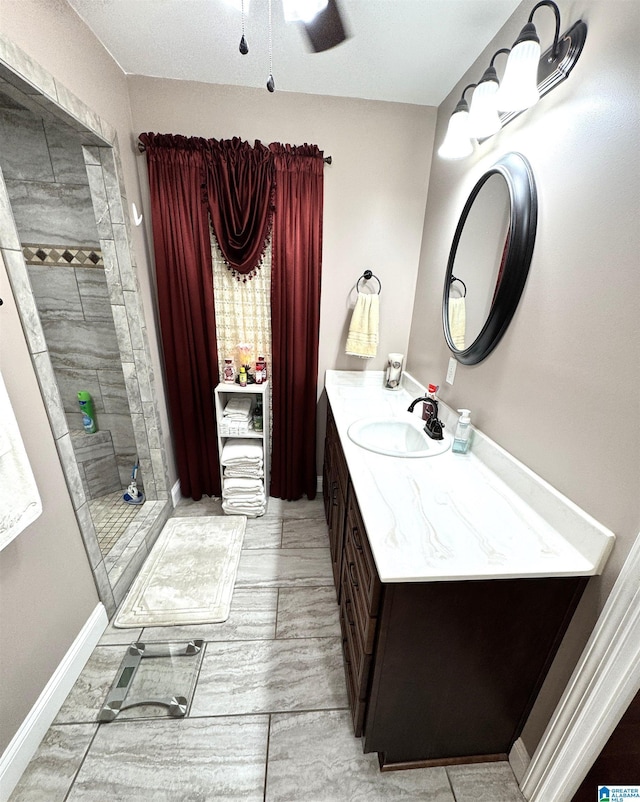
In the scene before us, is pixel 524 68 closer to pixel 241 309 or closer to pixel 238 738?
pixel 241 309

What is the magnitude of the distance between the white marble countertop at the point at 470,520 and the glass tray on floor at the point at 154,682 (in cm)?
110

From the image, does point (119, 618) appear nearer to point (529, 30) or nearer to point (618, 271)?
point (618, 271)

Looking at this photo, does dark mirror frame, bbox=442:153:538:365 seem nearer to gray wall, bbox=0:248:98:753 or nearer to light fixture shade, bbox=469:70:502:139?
light fixture shade, bbox=469:70:502:139

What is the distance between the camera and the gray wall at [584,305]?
0.77m

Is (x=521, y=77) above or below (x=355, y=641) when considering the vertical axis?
above

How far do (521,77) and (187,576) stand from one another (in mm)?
2447

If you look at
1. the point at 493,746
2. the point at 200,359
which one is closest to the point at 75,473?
the point at 200,359

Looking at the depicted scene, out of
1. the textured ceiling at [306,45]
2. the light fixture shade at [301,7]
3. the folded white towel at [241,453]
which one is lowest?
the folded white towel at [241,453]

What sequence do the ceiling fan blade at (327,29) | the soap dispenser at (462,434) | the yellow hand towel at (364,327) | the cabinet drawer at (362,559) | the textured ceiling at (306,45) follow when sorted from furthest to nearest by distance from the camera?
the yellow hand towel at (364,327), the soap dispenser at (462,434), the textured ceiling at (306,45), the ceiling fan blade at (327,29), the cabinet drawer at (362,559)

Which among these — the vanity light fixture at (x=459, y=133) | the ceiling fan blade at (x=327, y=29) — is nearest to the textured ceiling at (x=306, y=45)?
the ceiling fan blade at (x=327, y=29)

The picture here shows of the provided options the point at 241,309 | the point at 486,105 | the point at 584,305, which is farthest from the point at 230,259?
the point at 584,305

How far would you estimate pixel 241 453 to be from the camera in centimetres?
207

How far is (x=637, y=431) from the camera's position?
0.73 meters

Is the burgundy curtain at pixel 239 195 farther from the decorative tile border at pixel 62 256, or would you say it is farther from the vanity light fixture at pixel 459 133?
the vanity light fixture at pixel 459 133
